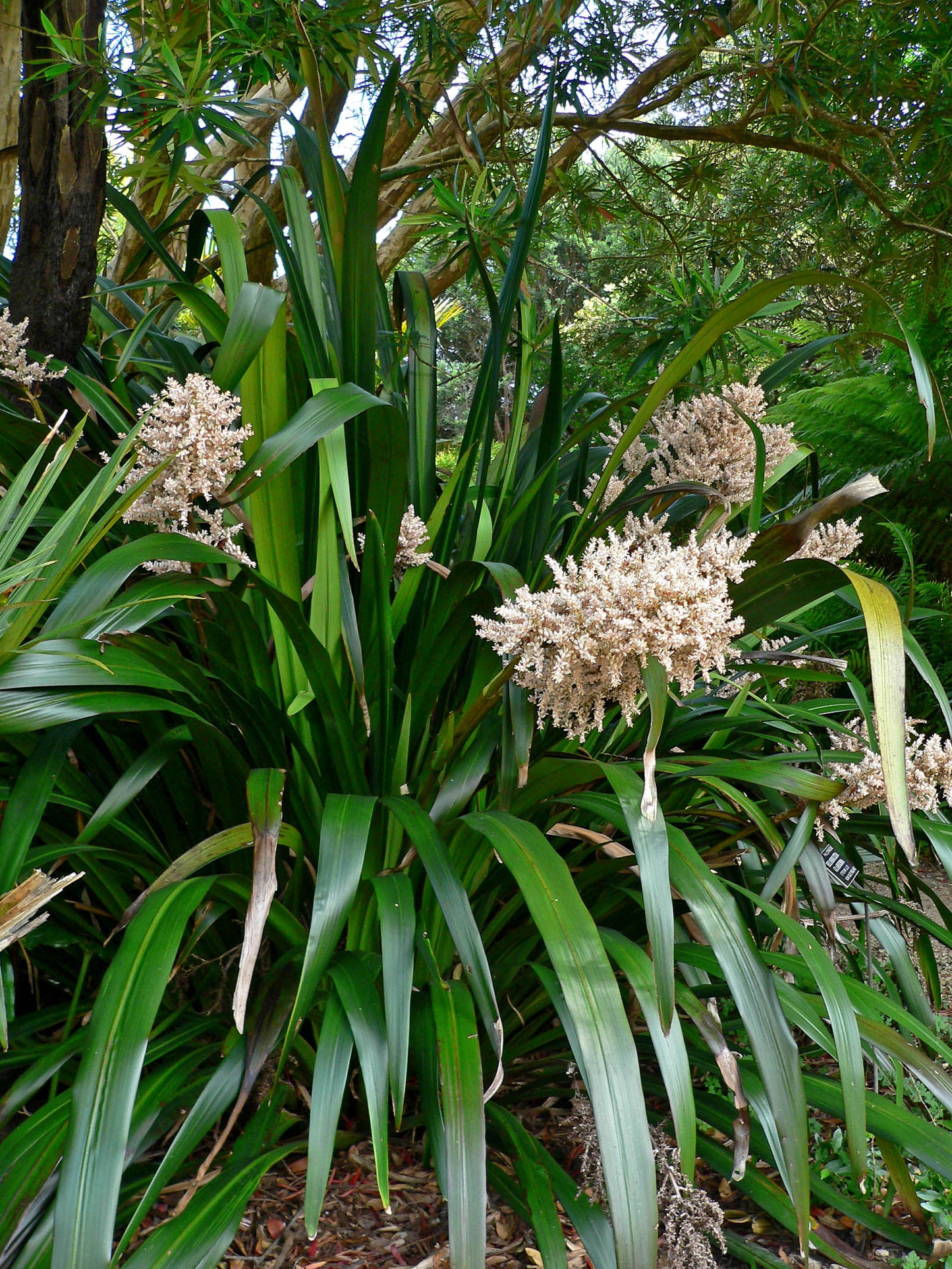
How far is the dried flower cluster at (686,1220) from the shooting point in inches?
38.5

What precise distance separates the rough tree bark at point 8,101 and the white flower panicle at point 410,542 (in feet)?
6.16

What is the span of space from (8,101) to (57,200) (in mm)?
1721

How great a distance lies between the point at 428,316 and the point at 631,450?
0.45 meters

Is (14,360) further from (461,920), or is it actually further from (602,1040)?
(602,1040)

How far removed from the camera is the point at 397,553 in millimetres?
1296

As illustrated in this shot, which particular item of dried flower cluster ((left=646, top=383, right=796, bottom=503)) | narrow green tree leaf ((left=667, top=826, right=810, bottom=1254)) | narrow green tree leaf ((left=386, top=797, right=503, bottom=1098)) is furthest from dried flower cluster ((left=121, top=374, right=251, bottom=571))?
dried flower cluster ((left=646, top=383, right=796, bottom=503))

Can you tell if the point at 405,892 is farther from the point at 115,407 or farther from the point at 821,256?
the point at 821,256

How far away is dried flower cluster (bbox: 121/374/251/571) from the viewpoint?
3.06 ft

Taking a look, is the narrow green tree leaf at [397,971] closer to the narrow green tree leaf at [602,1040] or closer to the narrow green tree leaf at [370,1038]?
the narrow green tree leaf at [370,1038]

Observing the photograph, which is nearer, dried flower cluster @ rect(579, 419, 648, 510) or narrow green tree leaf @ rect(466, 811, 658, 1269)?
narrow green tree leaf @ rect(466, 811, 658, 1269)

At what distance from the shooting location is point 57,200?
1.59 meters

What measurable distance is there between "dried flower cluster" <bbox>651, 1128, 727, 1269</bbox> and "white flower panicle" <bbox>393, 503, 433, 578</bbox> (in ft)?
2.54

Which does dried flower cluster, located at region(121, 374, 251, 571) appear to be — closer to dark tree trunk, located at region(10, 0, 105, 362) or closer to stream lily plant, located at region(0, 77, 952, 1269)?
stream lily plant, located at region(0, 77, 952, 1269)

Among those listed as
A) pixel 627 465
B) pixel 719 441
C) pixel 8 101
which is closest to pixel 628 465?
pixel 627 465
